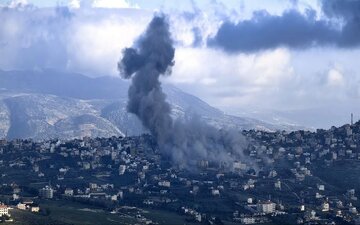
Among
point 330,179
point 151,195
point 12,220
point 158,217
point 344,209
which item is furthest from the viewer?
point 330,179

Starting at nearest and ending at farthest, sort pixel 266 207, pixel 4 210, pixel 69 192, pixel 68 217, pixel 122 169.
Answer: pixel 4 210, pixel 68 217, pixel 266 207, pixel 69 192, pixel 122 169

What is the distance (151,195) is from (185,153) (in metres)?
30.8

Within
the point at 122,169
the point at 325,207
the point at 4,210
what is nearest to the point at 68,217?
the point at 4,210

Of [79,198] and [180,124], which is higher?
[180,124]

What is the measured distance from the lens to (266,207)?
148 meters

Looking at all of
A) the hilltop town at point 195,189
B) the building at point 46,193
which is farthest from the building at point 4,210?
the building at point 46,193

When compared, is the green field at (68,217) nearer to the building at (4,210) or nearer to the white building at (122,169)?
the building at (4,210)

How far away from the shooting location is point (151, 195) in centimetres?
16300

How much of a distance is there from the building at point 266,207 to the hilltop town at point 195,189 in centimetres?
6

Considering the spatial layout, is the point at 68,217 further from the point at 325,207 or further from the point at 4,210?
the point at 325,207

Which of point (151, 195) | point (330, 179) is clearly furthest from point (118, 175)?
point (330, 179)

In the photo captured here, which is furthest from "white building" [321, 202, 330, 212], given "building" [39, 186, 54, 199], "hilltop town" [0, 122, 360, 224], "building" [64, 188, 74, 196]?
"building" [39, 186, 54, 199]

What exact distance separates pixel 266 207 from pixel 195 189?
70.6ft

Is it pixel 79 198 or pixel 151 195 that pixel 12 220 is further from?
pixel 151 195
